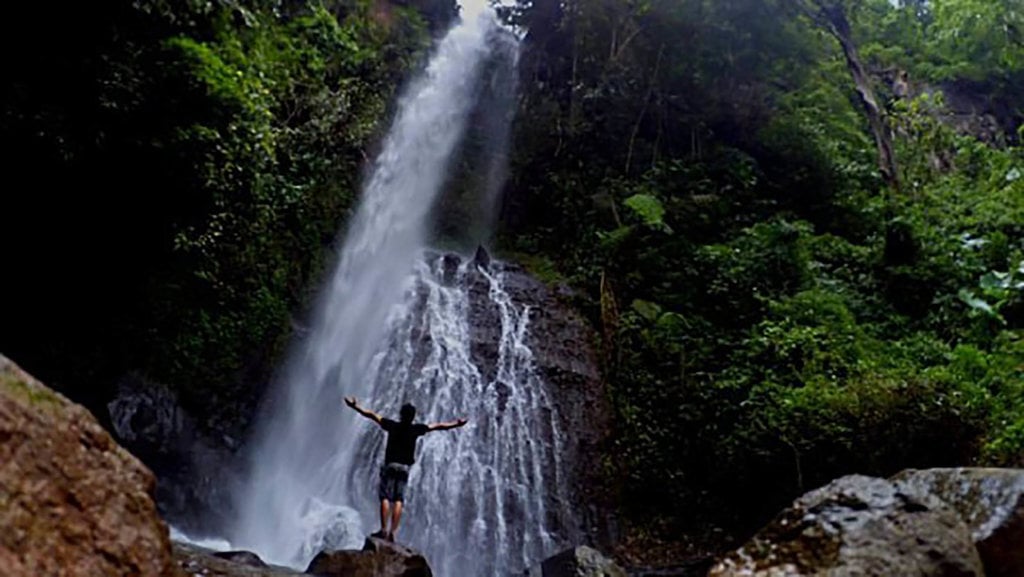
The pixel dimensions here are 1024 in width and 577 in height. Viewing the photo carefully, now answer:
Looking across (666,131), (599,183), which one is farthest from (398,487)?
(666,131)

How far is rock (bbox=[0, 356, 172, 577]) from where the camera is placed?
2.44 metres

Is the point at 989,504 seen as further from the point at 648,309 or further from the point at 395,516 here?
the point at 648,309

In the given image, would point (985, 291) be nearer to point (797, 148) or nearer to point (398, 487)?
point (797, 148)

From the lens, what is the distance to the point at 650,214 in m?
13.0

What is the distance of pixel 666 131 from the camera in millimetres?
17031

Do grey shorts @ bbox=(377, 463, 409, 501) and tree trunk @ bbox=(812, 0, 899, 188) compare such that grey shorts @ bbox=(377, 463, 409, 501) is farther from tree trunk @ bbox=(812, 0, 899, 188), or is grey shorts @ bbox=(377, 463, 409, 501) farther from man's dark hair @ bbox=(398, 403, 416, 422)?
tree trunk @ bbox=(812, 0, 899, 188)

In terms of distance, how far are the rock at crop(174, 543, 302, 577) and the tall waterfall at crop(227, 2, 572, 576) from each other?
261 centimetres

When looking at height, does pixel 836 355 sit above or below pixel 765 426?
above

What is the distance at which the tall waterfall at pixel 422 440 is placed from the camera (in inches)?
358

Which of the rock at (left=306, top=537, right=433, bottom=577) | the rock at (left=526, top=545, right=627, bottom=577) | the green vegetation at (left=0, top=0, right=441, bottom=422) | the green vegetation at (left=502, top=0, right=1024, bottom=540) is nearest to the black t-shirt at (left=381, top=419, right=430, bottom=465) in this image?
the rock at (left=306, top=537, right=433, bottom=577)

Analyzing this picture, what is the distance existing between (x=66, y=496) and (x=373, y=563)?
3259 mm

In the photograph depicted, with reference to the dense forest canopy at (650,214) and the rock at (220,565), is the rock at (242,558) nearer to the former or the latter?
the rock at (220,565)

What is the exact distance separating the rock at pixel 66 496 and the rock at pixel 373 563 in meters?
2.71

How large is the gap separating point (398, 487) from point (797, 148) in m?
11.3
